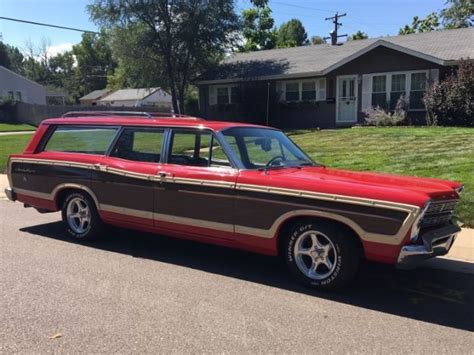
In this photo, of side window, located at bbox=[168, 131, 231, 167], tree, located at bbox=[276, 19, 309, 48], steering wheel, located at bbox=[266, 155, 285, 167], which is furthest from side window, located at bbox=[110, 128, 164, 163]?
tree, located at bbox=[276, 19, 309, 48]

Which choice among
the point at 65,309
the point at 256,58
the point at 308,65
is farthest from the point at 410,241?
the point at 256,58

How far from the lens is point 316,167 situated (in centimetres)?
582

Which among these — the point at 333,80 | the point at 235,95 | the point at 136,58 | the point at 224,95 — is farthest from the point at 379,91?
the point at 136,58

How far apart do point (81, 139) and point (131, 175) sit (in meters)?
1.27

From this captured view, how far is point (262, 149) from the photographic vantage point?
19.2 feet

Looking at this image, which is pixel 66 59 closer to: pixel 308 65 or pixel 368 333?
pixel 308 65

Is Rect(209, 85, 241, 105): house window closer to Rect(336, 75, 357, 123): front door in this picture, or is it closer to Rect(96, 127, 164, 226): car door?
Rect(336, 75, 357, 123): front door

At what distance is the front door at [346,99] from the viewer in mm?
24188

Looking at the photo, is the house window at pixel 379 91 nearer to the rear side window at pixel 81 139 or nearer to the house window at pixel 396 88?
the house window at pixel 396 88

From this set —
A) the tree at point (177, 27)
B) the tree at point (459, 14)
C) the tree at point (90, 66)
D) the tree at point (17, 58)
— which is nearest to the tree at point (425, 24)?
the tree at point (459, 14)

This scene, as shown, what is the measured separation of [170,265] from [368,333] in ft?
8.05

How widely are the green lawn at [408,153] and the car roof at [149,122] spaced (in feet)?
12.5

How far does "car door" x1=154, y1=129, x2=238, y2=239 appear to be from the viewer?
5.32 meters

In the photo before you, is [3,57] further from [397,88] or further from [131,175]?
[131,175]
